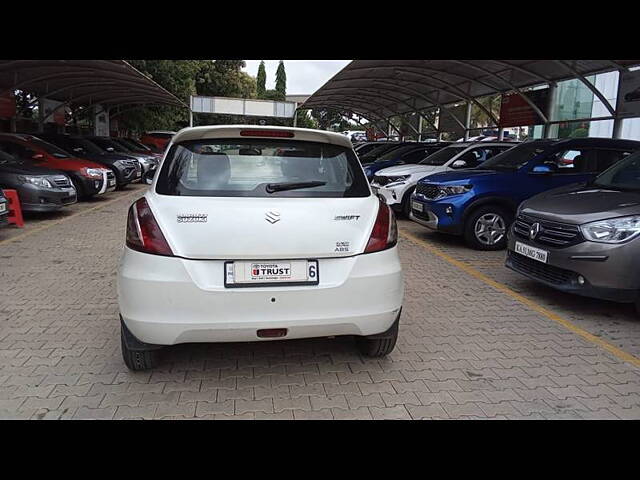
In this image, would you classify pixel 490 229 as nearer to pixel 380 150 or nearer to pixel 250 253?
pixel 250 253

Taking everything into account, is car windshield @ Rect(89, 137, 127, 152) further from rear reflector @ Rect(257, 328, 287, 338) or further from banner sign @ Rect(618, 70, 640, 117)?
rear reflector @ Rect(257, 328, 287, 338)

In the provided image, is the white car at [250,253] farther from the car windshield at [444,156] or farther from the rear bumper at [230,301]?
the car windshield at [444,156]

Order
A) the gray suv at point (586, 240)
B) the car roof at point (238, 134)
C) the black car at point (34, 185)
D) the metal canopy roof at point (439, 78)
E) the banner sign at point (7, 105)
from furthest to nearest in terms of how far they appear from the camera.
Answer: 1. the banner sign at point (7, 105)
2. the metal canopy roof at point (439, 78)
3. the black car at point (34, 185)
4. the gray suv at point (586, 240)
5. the car roof at point (238, 134)

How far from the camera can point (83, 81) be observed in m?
18.8

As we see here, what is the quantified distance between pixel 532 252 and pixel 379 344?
232 centimetres

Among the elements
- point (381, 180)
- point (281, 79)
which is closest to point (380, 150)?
point (381, 180)

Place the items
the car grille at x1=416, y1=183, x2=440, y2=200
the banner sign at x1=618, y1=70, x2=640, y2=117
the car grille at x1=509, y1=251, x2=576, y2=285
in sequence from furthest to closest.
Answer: the banner sign at x1=618, y1=70, x2=640, y2=117
the car grille at x1=416, y1=183, x2=440, y2=200
the car grille at x1=509, y1=251, x2=576, y2=285

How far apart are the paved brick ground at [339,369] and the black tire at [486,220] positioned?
231 centimetres

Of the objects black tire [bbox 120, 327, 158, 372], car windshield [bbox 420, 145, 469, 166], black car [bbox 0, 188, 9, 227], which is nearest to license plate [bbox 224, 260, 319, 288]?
black tire [bbox 120, 327, 158, 372]

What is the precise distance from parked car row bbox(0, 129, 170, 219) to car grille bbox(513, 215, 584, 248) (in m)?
3.75

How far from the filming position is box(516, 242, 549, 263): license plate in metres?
5.12

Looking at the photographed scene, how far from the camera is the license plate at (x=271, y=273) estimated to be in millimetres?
3113

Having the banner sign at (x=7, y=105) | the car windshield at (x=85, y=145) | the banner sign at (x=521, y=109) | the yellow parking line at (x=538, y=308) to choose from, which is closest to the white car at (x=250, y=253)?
the yellow parking line at (x=538, y=308)
